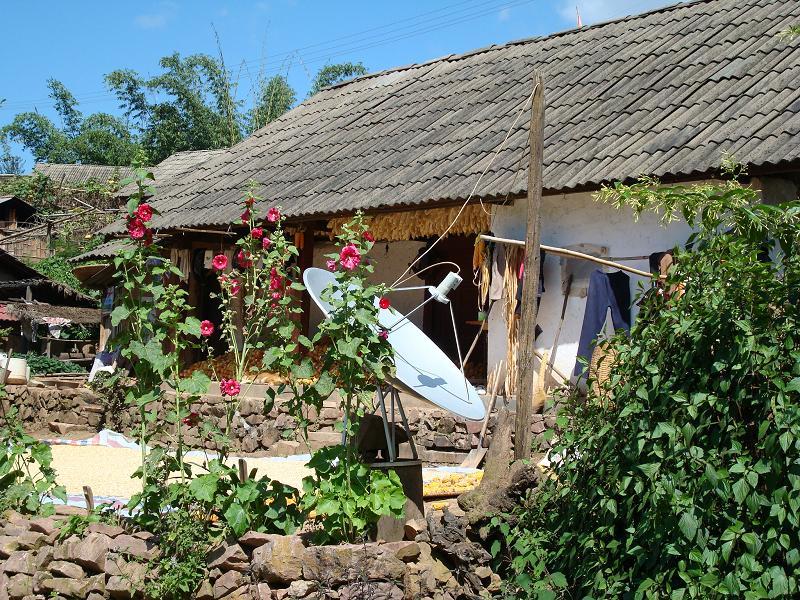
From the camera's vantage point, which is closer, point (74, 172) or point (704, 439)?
point (704, 439)

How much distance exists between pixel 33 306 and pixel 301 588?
959 inches

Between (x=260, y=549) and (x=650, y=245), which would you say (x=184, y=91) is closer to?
(x=650, y=245)

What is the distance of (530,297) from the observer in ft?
20.9

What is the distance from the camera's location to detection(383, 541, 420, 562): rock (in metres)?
5.09

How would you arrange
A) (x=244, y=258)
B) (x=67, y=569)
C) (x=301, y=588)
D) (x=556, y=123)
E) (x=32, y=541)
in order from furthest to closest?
1. (x=556, y=123)
2. (x=244, y=258)
3. (x=32, y=541)
4. (x=67, y=569)
5. (x=301, y=588)

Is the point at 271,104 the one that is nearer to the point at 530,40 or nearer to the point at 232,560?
the point at 530,40

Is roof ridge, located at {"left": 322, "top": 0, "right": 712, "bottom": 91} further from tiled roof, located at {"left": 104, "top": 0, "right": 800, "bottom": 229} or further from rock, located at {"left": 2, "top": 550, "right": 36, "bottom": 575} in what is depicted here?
rock, located at {"left": 2, "top": 550, "right": 36, "bottom": 575}

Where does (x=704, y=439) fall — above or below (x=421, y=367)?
below

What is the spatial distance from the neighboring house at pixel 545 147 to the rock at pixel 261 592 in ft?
17.6

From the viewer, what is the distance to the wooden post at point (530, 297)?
20.0 feet

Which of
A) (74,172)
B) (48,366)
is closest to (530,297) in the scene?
(48,366)

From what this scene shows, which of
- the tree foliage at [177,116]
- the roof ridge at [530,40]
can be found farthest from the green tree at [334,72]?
the roof ridge at [530,40]

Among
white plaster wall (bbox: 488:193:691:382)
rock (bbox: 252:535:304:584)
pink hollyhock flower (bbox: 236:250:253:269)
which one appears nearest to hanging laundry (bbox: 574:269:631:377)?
white plaster wall (bbox: 488:193:691:382)

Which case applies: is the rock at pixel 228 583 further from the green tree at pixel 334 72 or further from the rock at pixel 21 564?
the green tree at pixel 334 72
